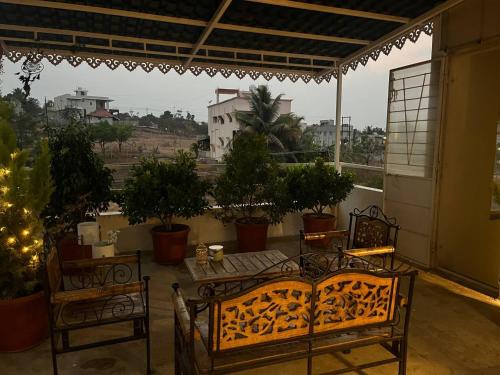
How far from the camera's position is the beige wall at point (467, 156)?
4.25 meters

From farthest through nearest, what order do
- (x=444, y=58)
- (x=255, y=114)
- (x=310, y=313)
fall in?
(x=255, y=114)
(x=444, y=58)
(x=310, y=313)

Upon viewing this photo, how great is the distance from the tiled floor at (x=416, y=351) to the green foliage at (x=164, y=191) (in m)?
1.21

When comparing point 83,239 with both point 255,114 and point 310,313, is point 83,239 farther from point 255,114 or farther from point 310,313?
point 255,114

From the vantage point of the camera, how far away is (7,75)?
4402mm

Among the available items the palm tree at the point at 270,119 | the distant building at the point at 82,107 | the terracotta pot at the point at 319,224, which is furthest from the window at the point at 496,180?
the palm tree at the point at 270,119

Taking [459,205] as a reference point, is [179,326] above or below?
below

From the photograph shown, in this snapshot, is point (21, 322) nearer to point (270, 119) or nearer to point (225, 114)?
point (270, 119)

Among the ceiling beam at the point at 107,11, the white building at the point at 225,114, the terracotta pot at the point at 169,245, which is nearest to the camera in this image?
the ceiling beam at the point at 107,11

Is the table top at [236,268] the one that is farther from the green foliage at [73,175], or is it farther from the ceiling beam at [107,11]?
the ceiling beam at [107,11]

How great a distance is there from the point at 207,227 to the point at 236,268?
98.5 inches

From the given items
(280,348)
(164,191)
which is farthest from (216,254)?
(164,191)

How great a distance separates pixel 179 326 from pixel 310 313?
794mm

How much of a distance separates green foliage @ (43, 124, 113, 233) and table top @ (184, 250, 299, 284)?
1.71 meters

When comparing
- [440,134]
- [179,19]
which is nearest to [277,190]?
[440,134]
